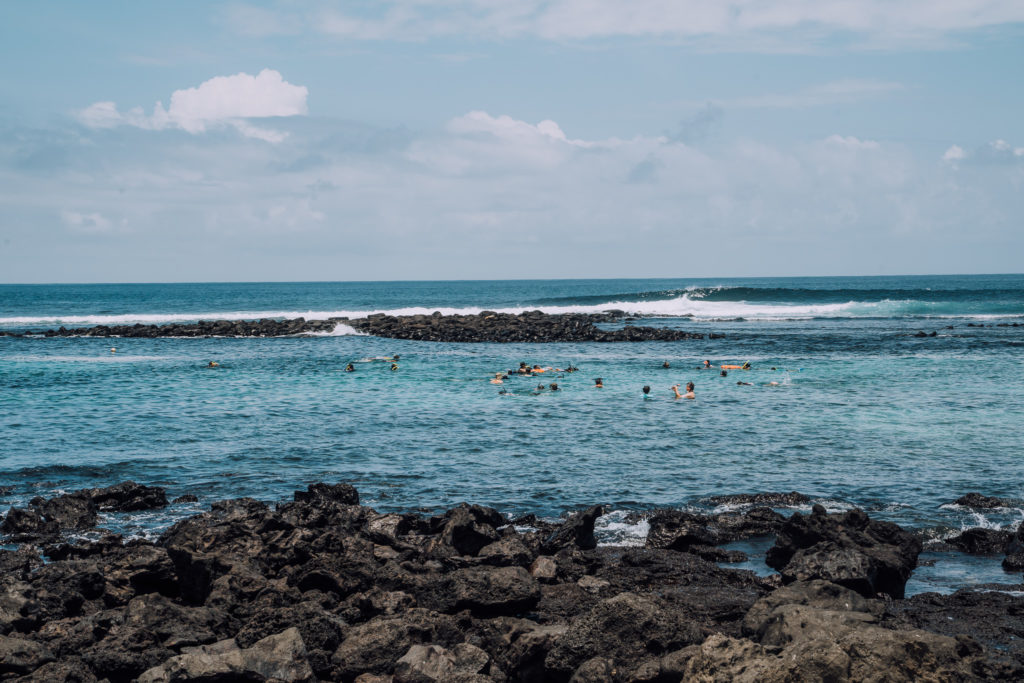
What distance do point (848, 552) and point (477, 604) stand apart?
4864 mm

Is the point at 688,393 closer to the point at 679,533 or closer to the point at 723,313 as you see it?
the point at 679,533

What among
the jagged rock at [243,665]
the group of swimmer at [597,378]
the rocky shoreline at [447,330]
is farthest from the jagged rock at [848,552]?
the rocky shoreline at [447,330]

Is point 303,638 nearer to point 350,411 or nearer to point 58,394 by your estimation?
point 350,411

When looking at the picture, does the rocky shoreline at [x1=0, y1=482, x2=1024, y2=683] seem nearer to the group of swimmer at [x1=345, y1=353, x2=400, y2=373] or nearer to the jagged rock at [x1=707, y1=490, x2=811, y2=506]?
the jagged rock at [x1=707, y1=490, x2=811, y2=506]

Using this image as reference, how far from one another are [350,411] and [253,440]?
5.09m

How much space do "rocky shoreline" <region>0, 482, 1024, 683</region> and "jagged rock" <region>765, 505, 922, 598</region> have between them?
0.03m

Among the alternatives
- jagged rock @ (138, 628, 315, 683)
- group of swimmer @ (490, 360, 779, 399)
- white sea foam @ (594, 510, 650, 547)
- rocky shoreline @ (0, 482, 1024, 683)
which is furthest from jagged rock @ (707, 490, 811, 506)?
group of swimmer @ (490, 360, 779, 399)

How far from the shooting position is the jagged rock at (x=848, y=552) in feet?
34.5

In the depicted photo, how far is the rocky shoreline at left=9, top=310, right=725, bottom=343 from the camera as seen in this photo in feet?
180

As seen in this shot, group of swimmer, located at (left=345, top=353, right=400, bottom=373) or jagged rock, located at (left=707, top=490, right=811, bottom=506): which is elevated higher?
group of swimmer, located at (left=345, top=353, right=400, bottom=373)

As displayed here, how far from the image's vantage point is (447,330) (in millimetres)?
57438

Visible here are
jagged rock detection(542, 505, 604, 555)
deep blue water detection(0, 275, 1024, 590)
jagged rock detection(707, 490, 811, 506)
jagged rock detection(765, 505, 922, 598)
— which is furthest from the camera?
deep blue water detection(0, 275, 1024, 590)

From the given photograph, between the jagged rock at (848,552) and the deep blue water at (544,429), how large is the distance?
597 mm

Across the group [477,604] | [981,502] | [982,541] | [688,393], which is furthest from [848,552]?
[688,393]
